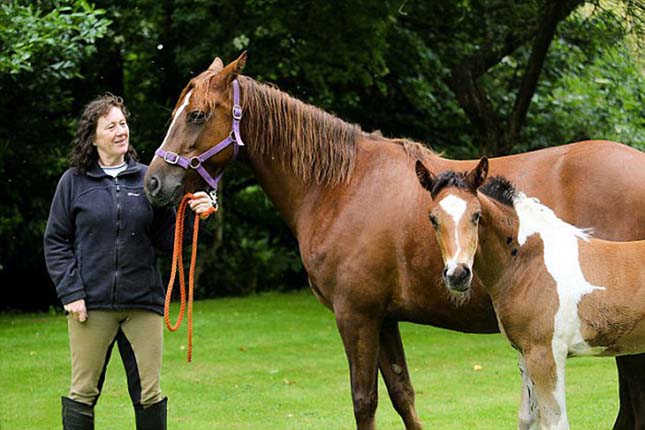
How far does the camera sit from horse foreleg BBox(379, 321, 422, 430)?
5680mm

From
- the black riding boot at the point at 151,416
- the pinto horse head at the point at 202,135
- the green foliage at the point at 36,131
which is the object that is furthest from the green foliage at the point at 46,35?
the black riding boot at the point at 151,416

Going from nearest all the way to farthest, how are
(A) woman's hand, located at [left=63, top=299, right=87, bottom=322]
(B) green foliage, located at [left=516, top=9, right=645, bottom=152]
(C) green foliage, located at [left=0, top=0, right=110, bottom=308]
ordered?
(A) woman's hand, located at [left=63, top=299, right=87, bottom=322], (C) green foliage, located at [left=0, top=0, right=110, bottom=308], (B) green foliage, located at [left=516, top=9, right=645, bottom=152]

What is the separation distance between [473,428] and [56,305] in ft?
A: 29.4

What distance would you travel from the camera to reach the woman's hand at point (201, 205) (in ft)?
16.6

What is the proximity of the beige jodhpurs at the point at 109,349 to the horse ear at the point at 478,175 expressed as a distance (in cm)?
→ 187

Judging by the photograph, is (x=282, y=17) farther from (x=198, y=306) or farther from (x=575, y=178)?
(x=575, y=178)

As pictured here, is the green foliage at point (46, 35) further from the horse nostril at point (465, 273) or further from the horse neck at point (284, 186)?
the horse nostril at point (465, 273)

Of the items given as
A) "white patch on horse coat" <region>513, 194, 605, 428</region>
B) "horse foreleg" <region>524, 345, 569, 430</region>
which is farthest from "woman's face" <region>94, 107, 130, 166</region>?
"horse foreleg" <region>524, 345, 569, 430</region>

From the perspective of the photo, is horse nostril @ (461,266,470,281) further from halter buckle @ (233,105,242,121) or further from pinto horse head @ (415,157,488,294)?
halter buckle @ (233,105,242,121)

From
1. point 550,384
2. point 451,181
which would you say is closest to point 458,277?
point 451,181

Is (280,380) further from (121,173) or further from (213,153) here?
(121,173)

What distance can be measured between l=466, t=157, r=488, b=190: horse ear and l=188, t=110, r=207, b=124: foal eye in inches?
67.2

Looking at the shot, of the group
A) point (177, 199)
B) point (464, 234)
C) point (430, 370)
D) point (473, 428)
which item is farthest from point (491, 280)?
point (430, 370)

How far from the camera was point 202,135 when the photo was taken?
17.6 feet
